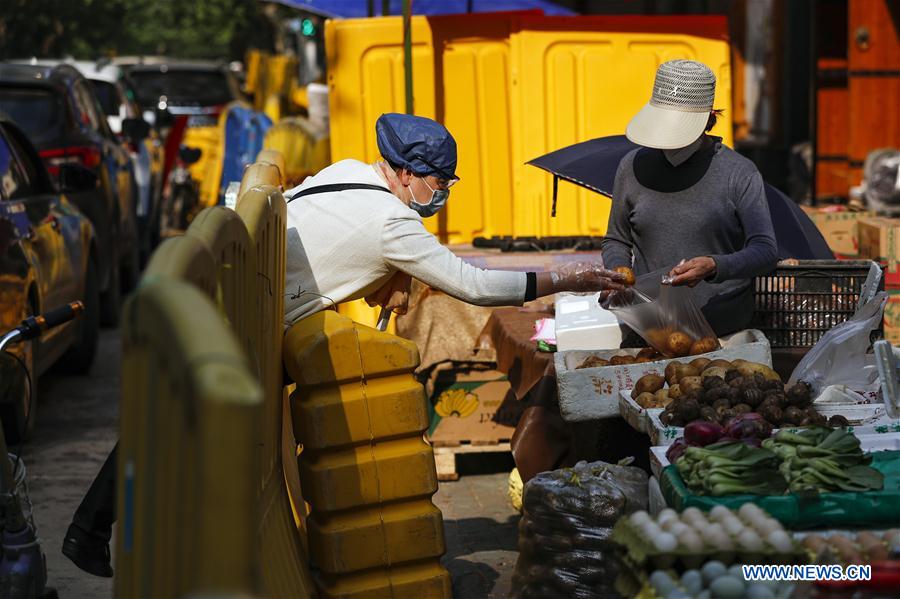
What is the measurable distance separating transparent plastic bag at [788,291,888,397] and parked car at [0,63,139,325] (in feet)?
23.3

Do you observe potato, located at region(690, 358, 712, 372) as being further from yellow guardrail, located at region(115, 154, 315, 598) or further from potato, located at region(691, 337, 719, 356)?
yellow guardrail, located at region(115, 154, 315, 598)

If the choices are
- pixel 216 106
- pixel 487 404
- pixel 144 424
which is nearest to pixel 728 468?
pixel 144 424

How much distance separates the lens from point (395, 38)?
8.67 meters

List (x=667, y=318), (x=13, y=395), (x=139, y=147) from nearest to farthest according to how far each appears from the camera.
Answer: (x=667, y=318)
(x=13, y=395)
(x=139, y=147)

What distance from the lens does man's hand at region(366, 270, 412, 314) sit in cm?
498

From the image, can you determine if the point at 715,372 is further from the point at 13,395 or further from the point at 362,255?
the point at 13,395

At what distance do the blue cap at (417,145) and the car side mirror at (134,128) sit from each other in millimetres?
10364

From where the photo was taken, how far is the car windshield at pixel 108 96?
658 inches

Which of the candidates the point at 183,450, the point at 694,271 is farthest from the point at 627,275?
the point at 183,450

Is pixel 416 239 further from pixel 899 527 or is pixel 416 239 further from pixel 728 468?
pixel 899 527

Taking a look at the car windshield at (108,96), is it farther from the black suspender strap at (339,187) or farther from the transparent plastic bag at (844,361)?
the transparent plastic bag at (844,361)

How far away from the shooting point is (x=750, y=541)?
3.45 m

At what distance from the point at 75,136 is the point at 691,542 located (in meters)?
9.26

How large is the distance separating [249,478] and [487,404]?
5144mm
